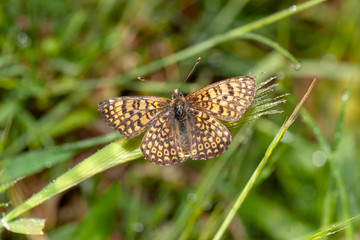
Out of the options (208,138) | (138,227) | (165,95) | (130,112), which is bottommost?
(138,227)

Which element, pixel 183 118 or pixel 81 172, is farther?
pixel 183 118

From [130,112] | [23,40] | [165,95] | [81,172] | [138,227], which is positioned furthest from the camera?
[165,95]

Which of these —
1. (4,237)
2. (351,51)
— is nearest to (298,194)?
(351,51)

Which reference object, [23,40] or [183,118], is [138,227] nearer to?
[183,118]

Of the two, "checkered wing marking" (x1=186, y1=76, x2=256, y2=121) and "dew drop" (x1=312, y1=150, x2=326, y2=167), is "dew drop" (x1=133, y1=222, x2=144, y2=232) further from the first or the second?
"dew drop" (x1=312, y1=150, x2=326, y2=167)

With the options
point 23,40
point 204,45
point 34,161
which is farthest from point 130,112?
point 23,40

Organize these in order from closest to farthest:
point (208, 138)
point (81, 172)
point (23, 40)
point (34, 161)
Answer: point (81, 172) < point (208, 138) < point (34, 161) < point (23, 40)

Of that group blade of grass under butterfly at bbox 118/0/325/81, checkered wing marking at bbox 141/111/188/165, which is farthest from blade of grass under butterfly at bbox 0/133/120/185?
blade of grass under butterfly at bbox 118/0/325/81

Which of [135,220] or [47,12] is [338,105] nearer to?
[135,220]
